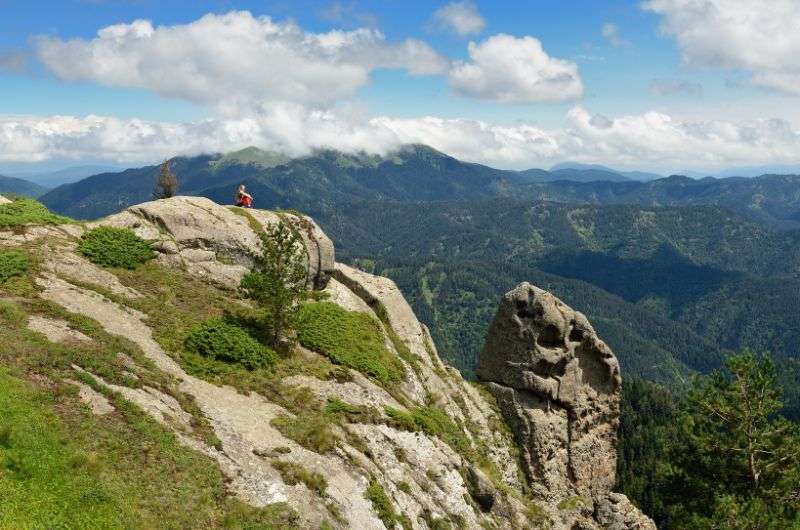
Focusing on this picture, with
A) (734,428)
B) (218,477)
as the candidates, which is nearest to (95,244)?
(218,477)

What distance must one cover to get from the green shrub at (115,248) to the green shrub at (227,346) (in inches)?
340

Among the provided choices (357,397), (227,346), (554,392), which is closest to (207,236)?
(227,346)

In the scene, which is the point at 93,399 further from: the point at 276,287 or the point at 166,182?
the point at 166,182

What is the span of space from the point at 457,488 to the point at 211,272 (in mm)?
21864

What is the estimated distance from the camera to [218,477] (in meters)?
19.2

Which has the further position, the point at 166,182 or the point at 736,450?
the point at 166,182

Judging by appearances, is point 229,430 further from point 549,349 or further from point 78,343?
point 549,349

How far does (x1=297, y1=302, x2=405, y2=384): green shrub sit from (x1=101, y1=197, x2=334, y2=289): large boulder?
5900mm

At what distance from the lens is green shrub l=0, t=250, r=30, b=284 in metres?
28.5

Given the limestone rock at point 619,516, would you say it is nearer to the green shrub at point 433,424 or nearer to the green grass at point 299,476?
the green shrub at point 433,424

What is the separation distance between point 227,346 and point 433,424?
1224 cm

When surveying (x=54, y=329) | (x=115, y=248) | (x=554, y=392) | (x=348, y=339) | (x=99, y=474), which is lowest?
(x=554, y=392)

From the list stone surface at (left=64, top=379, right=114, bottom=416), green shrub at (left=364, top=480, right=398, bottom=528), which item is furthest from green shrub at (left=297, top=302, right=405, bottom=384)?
stone surface at (left=64, top=379, right=114, bottom=416)

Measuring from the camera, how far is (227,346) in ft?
95.7
